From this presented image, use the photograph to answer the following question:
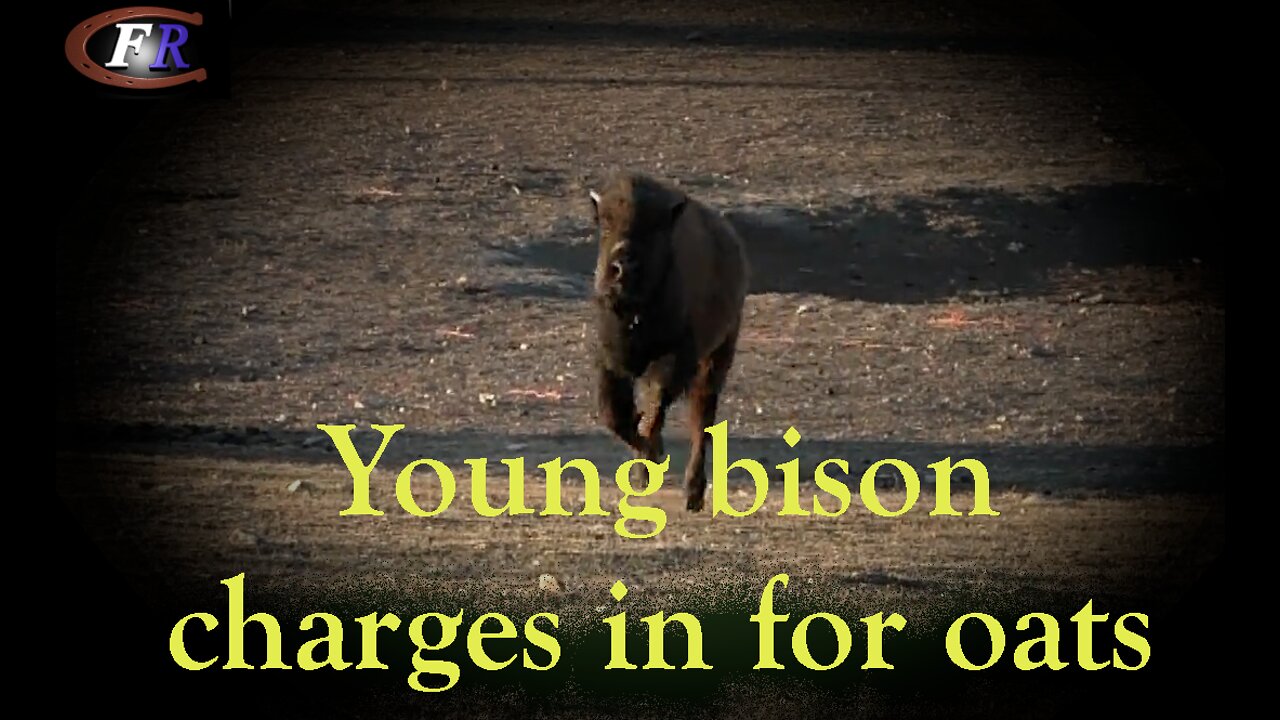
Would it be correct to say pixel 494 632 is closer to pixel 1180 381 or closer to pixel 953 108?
pixel 1180 381

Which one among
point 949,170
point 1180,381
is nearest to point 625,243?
point 1180,381

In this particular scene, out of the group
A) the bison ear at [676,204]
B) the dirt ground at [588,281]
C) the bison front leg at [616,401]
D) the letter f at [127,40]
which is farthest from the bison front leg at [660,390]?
the letter f at [127,40]

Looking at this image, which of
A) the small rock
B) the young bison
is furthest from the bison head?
the small rock

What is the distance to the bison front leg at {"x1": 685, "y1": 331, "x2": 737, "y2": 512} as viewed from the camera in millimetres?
7930

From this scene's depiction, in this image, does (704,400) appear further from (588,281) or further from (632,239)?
(588,281)

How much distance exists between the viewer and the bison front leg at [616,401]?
7.57 meters

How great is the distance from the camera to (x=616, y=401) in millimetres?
7594

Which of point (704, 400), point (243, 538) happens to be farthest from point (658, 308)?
point (243, 538)

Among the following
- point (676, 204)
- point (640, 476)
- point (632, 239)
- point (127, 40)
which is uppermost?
point (127, 40)

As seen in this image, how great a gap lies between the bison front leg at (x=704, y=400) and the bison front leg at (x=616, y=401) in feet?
1.33

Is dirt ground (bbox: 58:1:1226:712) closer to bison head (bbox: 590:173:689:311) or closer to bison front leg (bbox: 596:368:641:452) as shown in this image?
bison front leg (bbox: 596:368:641:452)

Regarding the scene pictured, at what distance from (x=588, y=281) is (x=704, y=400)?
400cm

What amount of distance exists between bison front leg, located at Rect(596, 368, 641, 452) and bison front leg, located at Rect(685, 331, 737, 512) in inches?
15.9

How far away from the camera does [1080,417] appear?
9.77 m
